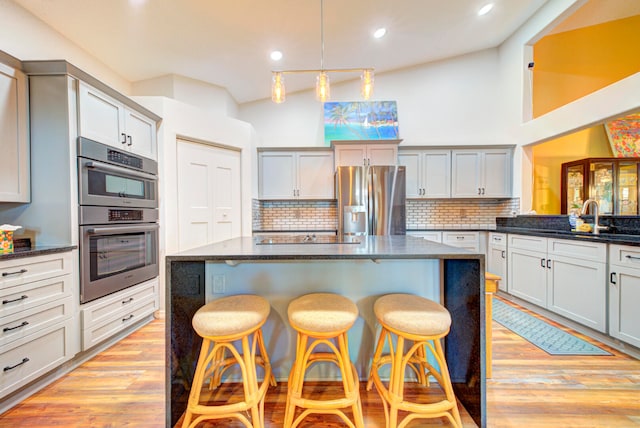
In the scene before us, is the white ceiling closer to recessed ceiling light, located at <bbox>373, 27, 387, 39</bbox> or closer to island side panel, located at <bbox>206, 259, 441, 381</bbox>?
recessed ceiling light, located at <bbox>373, 27, 387, 39</bbox>

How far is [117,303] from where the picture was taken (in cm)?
222

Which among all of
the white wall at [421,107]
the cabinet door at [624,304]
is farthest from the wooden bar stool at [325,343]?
the white wall at [421,107]

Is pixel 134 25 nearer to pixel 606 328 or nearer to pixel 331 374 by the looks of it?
pixel 331 374

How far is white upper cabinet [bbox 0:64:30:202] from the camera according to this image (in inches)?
67.8

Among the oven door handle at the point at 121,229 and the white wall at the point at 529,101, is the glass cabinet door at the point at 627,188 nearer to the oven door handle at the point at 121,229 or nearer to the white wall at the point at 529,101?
the white wall at the point at 529,101

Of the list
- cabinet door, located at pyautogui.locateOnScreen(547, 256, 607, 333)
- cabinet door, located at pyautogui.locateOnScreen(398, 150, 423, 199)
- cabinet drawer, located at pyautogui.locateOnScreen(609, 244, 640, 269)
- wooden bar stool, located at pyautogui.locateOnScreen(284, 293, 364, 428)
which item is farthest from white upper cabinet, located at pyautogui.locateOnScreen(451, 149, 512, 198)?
wooden bar stool, located at pyautogui.locateOnScreen(284, 293, 364, 428)

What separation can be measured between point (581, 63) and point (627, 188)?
2228mm

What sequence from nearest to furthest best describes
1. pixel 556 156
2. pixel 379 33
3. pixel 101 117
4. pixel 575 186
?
1. pixel 101 117
2. pixel 379 33
3. pixel 575 186
4. pixel 556 156

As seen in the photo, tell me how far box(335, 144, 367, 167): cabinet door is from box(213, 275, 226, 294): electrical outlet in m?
2.91

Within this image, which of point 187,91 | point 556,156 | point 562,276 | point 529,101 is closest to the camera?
point 562,276

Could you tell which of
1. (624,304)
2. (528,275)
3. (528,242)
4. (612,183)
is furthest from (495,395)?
(612,183)

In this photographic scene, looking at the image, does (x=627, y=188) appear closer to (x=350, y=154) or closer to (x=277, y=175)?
(x=350, y=154)

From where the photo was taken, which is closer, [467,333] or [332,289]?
[467,333]

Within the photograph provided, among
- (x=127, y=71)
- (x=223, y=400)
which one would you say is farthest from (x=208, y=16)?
(x=223, y=400)
